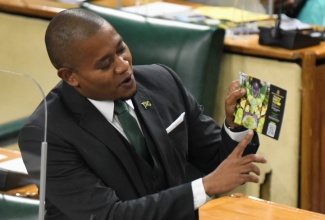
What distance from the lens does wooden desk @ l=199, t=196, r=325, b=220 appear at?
7.26 feet

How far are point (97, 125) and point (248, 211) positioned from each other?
488 millimetres

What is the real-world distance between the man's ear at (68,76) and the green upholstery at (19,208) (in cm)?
44

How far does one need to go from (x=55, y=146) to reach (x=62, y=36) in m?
0.29

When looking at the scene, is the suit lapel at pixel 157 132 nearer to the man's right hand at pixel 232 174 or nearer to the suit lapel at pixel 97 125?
the suit lapel at pixel 97 125

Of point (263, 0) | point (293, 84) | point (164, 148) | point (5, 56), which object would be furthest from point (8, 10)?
point (164, 148)

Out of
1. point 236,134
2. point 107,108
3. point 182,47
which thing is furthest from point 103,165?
point 182,47

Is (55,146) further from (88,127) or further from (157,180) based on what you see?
(157,180)

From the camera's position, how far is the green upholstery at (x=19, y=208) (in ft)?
5.56

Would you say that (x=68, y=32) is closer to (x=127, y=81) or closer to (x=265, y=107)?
(x=127, y=81)

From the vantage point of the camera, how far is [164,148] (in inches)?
90.7

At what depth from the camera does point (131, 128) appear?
2262 mm

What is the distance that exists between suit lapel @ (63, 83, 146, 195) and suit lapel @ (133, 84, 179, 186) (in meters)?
0.11

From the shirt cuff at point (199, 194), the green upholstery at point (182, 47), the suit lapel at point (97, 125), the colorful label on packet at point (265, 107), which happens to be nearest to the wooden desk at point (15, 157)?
the suit lapel at point (97, 125)

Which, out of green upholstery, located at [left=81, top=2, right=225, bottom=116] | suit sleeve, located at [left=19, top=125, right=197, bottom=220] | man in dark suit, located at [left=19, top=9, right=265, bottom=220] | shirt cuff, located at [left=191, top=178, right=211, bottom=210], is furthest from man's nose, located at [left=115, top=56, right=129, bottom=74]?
green upholstery, located at [left=81, top=2, right=225, bottom=116]
